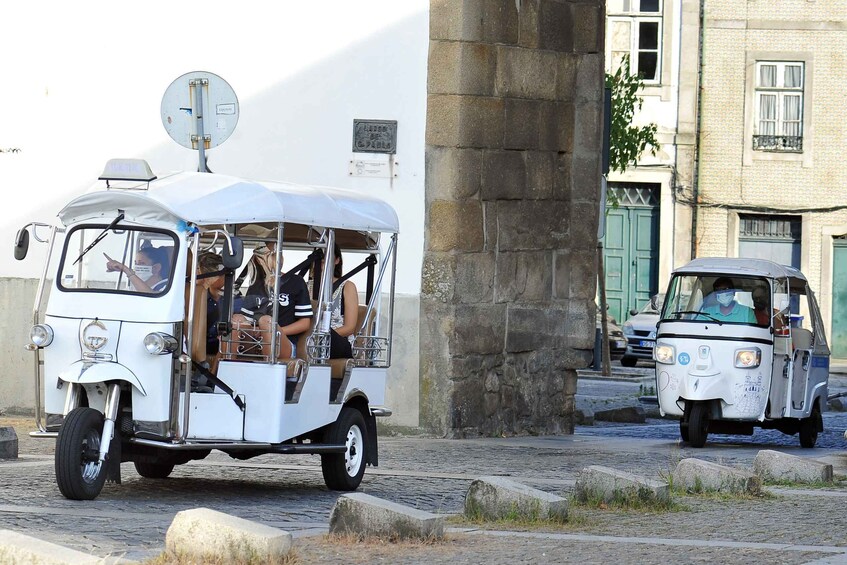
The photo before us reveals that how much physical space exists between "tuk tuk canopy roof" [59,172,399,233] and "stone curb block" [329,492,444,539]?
2.73m

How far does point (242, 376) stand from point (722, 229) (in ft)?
96.8

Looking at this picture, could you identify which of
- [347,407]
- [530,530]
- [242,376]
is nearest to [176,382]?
[242,376]

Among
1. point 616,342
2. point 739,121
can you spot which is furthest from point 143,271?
point 739,121

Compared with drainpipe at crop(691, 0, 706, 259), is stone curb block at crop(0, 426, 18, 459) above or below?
below

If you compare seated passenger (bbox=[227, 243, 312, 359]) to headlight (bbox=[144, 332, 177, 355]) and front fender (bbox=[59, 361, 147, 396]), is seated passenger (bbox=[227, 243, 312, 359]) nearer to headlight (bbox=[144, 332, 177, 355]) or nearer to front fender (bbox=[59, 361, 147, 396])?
headlight (bbox=[144, 332, 177, 355])

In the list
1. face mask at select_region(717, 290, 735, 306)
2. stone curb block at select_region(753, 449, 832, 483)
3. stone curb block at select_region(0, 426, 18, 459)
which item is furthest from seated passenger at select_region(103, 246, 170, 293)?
face mask at select_region(717, 290, 735, 306)

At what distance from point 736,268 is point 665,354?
115cm

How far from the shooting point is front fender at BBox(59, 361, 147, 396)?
408 inches

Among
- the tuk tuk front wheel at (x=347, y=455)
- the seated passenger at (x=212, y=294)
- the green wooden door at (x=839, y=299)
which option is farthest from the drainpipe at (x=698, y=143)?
the seated passenger at (x=212, y=294)

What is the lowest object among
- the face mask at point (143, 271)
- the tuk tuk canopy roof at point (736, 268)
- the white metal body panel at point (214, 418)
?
the white metal body panel at point (214, 418)

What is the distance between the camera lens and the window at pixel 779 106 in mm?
39438

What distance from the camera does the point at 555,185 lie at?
17812 mm

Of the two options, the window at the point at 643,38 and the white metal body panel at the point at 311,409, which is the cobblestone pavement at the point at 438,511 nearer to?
the white metal body panel at the point at 311,409

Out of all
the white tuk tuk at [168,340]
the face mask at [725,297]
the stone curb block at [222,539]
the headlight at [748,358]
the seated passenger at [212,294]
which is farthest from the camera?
the face mask at [725,297]
